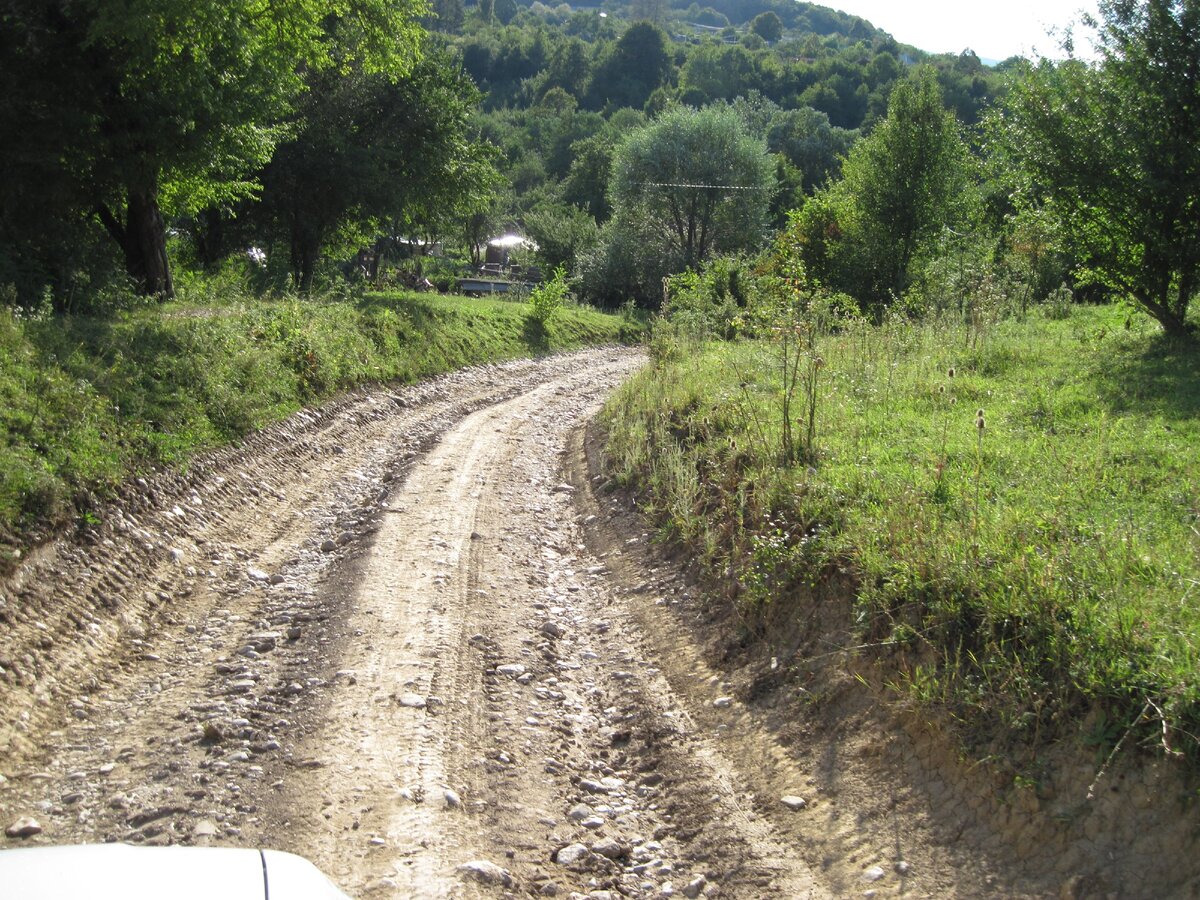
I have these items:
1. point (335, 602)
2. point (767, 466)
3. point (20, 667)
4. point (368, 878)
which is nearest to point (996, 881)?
point (368, 878)

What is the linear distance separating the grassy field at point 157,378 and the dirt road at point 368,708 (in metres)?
0.44

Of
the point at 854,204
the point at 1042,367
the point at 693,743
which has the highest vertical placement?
the point at 854,204

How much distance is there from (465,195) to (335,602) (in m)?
20.9

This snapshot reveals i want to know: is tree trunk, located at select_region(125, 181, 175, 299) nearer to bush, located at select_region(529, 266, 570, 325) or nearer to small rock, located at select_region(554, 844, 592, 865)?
bush, located at select_region(529, 266, 570, 325)

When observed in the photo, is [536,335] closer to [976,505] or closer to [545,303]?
[545,303]

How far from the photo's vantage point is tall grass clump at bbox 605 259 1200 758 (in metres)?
4.43

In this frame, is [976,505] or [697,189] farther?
[697,189]

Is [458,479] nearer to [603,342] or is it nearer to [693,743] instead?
[693,743]

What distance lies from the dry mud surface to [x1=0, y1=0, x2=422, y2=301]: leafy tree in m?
6.45

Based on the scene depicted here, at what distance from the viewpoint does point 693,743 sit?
5.57 m

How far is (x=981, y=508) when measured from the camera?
240 inches

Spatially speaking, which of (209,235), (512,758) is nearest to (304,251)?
(209,235)

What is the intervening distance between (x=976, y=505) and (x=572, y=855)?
3.21 m

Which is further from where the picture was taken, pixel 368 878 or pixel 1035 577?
pixel 1035 577
